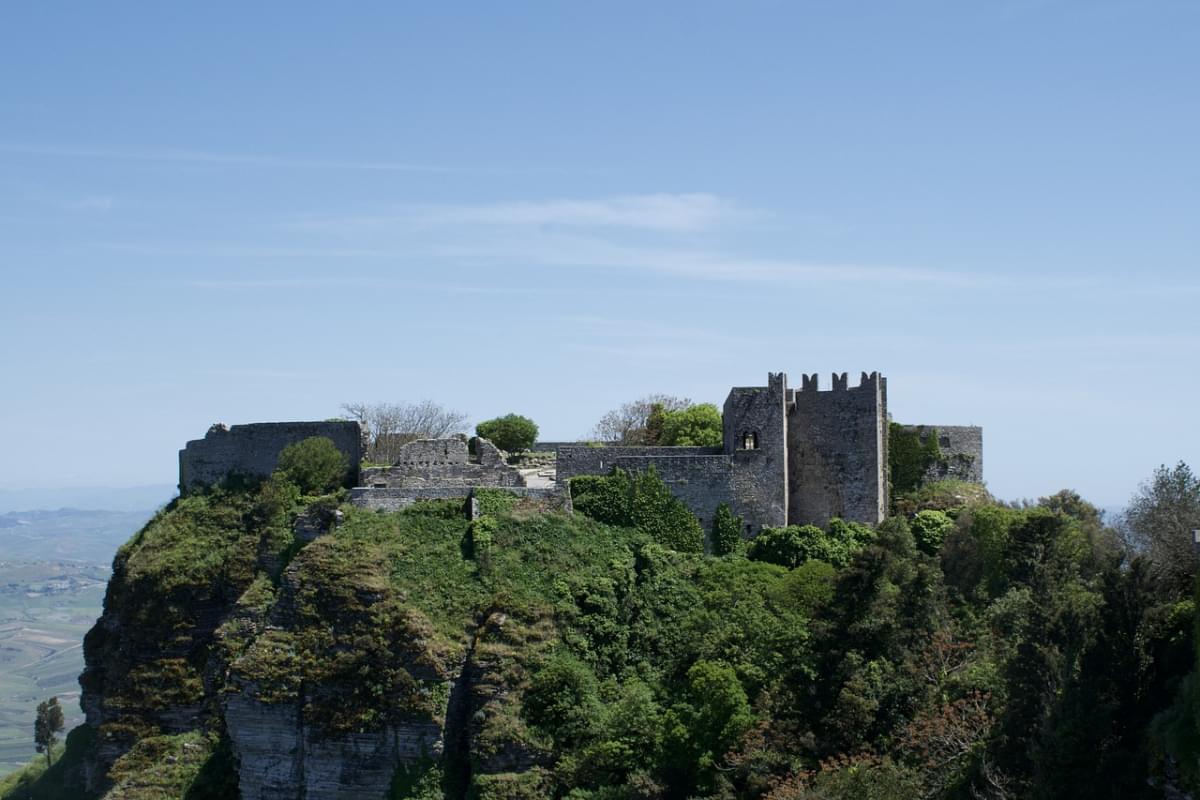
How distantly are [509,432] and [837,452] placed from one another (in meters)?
14.1

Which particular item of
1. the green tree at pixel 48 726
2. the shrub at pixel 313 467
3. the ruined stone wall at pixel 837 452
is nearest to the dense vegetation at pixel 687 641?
the shrub at pixel 313 467

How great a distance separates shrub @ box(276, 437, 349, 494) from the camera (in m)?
52.0

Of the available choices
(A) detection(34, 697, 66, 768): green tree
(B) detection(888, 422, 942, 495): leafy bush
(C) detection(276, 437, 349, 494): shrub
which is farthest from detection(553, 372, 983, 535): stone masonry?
(A) detection(34, 697, 66, 768): green tree

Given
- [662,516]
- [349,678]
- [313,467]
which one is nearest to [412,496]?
[313,467]

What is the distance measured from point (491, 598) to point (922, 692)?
13.3m

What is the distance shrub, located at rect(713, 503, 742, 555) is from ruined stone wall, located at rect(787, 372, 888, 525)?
2297mm

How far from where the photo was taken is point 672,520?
48.8 metres

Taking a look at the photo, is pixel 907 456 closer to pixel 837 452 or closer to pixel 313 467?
pixel 837 452

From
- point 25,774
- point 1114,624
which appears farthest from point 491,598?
point 25,774

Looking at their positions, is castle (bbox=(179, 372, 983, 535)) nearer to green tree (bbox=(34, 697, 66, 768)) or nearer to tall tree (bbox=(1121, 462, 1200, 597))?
tall tree (bbox=(1121, 462, 1200, 597))

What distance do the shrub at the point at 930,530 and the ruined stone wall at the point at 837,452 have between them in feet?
4.61

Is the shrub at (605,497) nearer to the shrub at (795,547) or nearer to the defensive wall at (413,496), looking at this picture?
the defensive wall at (413,496)

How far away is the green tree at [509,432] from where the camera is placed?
58000 millimetres

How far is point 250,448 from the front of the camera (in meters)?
54.6
